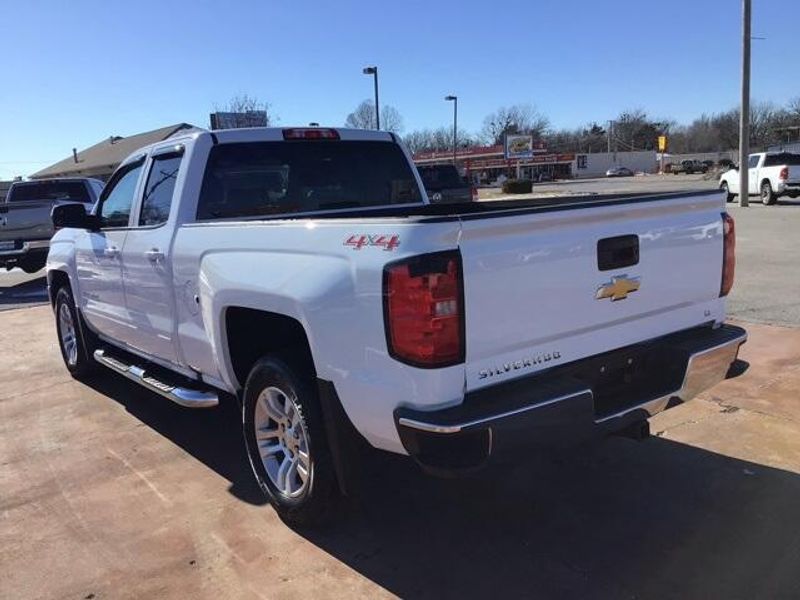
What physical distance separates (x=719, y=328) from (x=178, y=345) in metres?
3.26

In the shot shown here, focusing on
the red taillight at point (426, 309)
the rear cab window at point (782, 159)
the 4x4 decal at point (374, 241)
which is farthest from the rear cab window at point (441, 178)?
the red taillight at point (426, 309)

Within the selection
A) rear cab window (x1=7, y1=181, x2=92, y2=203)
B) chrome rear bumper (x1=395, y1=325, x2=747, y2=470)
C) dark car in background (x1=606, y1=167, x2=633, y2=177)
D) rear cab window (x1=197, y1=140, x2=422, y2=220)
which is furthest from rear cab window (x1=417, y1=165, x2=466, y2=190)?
dark car in background (x1=606, y1=167, x2=633, y2=177)

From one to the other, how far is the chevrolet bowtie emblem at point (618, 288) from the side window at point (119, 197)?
12.0ft

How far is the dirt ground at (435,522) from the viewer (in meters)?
3.25

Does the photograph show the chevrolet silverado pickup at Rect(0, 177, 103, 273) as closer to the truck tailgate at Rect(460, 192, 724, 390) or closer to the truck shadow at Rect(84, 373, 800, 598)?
the truck shadow at Rect(84, 373, 800, 598)

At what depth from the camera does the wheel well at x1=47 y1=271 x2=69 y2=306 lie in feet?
22.8

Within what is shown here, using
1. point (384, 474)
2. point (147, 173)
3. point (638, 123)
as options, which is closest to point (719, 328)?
point (384, 474)

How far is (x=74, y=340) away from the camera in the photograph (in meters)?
6.92

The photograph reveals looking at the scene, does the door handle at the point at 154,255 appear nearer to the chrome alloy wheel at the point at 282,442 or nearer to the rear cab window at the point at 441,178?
the chrome alloy wheel at the point at 282,442

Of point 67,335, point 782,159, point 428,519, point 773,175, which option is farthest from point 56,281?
point 782,159

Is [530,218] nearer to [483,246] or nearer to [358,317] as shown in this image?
[483,246]

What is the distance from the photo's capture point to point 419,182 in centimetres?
548

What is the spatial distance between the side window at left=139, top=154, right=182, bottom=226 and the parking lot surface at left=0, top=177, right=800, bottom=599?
1634 millimetres

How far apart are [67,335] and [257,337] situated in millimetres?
4039
